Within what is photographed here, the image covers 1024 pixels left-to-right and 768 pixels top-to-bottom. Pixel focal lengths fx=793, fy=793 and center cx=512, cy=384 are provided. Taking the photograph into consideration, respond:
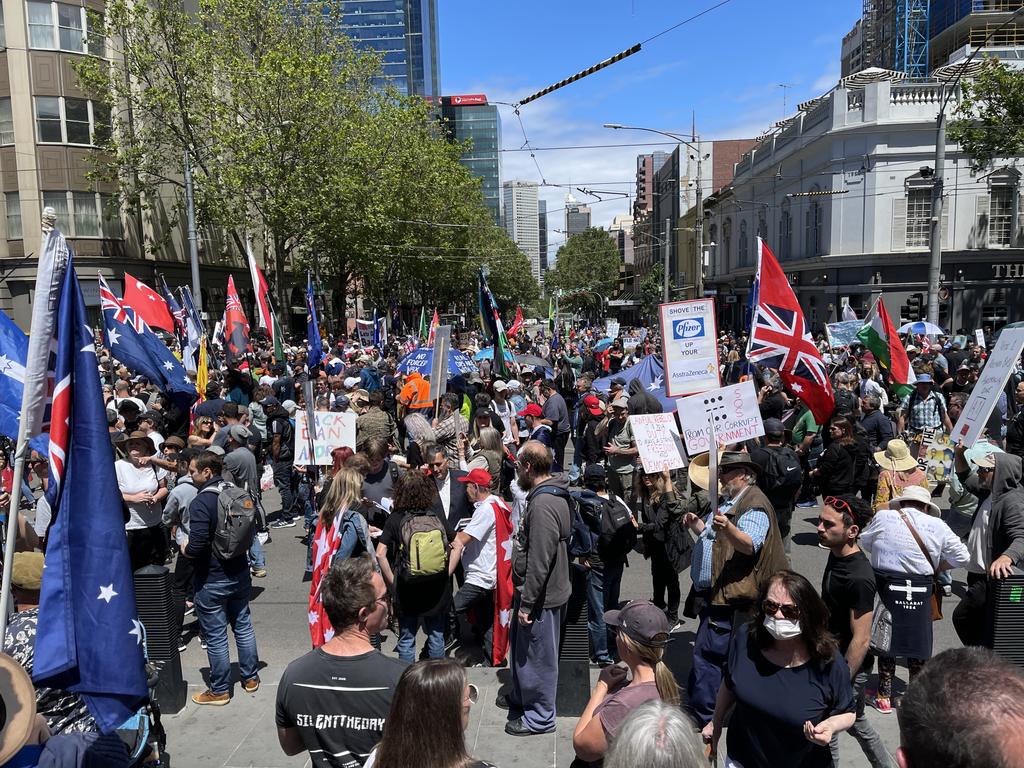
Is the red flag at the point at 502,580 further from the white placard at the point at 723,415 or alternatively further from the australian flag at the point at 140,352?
the australian flag at the point at 140,352

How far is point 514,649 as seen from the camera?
5.01 metres

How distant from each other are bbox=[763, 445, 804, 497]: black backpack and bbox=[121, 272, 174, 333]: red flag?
10.2 m

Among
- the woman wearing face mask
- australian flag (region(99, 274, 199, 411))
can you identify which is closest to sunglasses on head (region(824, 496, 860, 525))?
the woman wearing face mask

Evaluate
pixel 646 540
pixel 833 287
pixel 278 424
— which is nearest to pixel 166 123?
pixel 278 424

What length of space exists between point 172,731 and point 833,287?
33564 millimetres

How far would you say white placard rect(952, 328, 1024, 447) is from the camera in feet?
20.3

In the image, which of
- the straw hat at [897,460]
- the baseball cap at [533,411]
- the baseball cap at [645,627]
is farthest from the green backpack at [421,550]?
the baseball cap at [533,411]

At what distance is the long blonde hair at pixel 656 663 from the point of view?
10.2 ft

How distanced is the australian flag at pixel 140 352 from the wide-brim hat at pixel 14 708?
30.6ft

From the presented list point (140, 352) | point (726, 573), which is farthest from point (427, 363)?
point (726, 573)

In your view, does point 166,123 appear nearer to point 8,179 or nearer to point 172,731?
point 8,179

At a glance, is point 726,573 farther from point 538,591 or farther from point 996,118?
point 996,118

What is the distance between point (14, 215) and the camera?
31.0m

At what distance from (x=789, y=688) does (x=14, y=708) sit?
277 centimetres
